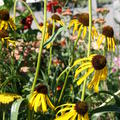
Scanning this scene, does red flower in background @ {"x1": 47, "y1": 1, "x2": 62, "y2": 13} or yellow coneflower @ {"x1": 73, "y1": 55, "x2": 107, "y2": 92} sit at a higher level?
red flower in background @ {"x1": 47, "y1": 1, "x2": 62, "y2": 13}

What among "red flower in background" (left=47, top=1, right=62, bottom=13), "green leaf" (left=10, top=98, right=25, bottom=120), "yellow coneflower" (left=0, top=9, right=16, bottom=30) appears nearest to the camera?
"green leaf" (left=10, top=98, right=25, bottom=120)

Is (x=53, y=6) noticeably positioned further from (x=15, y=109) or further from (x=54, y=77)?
(x=15, y=109)

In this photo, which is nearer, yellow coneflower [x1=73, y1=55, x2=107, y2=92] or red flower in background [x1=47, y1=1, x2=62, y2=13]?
yellow coneflower [x1=73, y1=55, x2=107, y2=92]

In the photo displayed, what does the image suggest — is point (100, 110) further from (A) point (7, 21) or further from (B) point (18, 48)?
(B) point (18, 48)

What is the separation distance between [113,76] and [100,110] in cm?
175

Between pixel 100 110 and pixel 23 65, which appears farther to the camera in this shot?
pixel 23 65

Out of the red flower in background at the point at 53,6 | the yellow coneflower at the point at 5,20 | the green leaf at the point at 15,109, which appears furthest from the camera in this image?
the red flower in background at the point at 53,6

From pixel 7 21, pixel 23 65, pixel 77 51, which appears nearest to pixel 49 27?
pixel 7 21

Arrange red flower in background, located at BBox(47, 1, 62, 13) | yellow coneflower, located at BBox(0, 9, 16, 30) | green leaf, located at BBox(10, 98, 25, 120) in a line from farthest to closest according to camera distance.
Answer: red flower in background, located at BBox(47, 1, 62, 13) → yellow coneflower, located at BBox(0, 9, 16, 30) → green leaf, located at BBox(10, 98, 25, 120)

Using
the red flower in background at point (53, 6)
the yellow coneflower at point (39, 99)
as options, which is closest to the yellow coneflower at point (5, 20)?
the yellow coneflower at point (39, 99)

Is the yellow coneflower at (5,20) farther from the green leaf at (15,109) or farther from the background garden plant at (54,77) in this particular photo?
the green leaf at (15,109)

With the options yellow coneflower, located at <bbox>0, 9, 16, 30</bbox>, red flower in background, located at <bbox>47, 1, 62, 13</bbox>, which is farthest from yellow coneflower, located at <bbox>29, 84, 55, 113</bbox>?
red flower in background, located at <bbox>47, 1, 62, 13</bbox>

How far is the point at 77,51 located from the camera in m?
2.89

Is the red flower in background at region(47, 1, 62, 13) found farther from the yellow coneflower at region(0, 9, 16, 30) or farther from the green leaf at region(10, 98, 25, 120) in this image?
the green leaf at region(10, 98, 25, 120)
